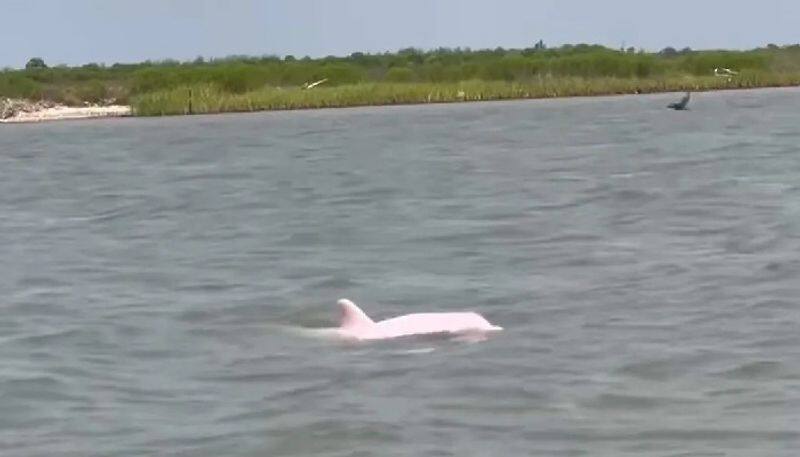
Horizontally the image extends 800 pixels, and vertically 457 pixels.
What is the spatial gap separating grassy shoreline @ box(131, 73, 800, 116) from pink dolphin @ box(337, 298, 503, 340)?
163ft

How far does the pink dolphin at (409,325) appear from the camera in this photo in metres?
12.1

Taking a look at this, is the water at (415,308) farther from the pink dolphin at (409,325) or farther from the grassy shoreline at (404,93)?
the grassy shoreline at (404,93)

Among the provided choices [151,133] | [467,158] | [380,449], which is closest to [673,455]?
[380,449]

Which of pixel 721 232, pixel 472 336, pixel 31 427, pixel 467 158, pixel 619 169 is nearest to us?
pixel 31 427

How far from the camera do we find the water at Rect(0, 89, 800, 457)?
9.42m

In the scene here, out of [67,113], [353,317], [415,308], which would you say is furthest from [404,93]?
[353,317]

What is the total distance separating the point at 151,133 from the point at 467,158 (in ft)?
68.6

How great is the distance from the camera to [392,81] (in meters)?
75.9

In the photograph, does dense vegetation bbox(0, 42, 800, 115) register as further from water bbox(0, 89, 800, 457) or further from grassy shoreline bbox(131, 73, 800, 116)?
water bbox(0, 89, 800, 457)

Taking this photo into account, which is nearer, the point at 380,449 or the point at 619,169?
the point at 380,449

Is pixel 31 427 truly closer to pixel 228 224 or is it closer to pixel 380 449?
pixel 380 449

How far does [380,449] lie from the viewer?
9000 mm

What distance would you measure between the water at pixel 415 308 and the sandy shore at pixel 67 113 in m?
39.8

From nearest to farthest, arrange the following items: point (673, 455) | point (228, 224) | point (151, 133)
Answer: point (673, 455) → point (228, 224) → point (151, 133)
